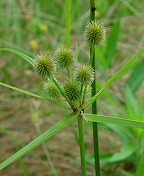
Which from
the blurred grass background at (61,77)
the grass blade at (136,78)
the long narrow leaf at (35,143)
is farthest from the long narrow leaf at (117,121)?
the grass blade at (136,78)

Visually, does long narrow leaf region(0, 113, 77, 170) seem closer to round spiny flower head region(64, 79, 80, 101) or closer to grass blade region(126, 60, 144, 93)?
round spiny flower head region(64, 79, 80, 101)

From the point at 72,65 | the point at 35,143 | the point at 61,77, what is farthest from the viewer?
the point at 61,77

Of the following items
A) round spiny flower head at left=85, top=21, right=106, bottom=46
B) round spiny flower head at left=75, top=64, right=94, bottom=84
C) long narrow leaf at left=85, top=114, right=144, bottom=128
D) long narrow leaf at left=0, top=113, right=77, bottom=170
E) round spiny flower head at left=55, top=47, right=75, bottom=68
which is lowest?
long narrow leaf at left=0, top=113, right=77, bottom=170

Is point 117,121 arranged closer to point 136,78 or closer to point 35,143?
point 35,143

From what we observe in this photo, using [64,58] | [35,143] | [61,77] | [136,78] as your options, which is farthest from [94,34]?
[61,77]

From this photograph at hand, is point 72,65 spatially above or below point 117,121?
above

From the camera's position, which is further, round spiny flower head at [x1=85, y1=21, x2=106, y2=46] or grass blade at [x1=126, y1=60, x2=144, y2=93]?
grass blade at [x1=126, y1=60, x2=144, y2=93]

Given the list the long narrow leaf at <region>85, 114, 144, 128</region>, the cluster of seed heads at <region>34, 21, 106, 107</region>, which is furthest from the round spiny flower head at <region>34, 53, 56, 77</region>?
the long narrow leaf at <region>85, 114, 144, 128</region>
